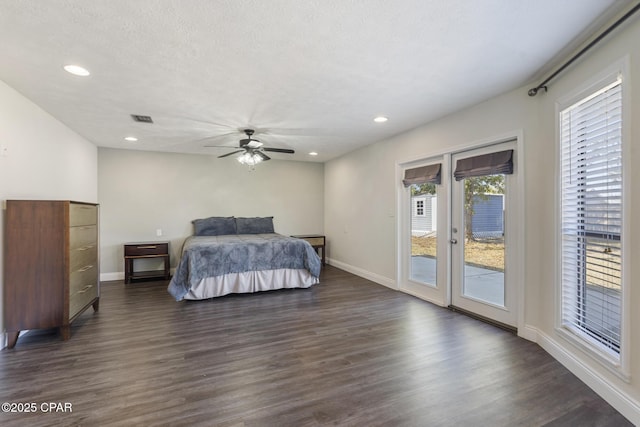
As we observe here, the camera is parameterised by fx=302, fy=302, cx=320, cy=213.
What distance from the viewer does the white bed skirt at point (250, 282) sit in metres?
4.32

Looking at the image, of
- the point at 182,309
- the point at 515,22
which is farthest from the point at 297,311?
the point at 515,22

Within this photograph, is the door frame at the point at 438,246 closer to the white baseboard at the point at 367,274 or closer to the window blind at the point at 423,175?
the window blind at the point at 423,175

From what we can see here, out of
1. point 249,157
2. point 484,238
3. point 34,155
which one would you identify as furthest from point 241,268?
point 484,238

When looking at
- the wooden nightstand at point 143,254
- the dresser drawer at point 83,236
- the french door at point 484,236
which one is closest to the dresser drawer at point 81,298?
the dresser drawer at point 83,236

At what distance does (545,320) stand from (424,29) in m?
2.70

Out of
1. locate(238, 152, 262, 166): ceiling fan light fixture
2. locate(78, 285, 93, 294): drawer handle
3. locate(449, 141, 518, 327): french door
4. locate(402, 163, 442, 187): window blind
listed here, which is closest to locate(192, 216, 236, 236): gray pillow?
locate(238, 152, 262, 166): ceiling fan light fixture

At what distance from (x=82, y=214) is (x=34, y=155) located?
0.85 metres

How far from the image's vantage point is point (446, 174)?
3939mm

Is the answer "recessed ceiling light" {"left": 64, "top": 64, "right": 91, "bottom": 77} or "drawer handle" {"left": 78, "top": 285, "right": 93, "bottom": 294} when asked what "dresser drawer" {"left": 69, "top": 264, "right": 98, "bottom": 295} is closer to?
"drawer handle" {"left": 78, "top": 285, "right": 93, "bottom": 294}

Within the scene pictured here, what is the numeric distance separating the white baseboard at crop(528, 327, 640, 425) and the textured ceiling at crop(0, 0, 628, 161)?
2393 mm

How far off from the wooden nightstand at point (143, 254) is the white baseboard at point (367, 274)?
3405mm

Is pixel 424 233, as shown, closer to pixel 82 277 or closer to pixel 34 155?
pixel 82 277

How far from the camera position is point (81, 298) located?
3.24m

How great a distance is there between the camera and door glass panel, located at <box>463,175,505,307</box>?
11.0 ft
